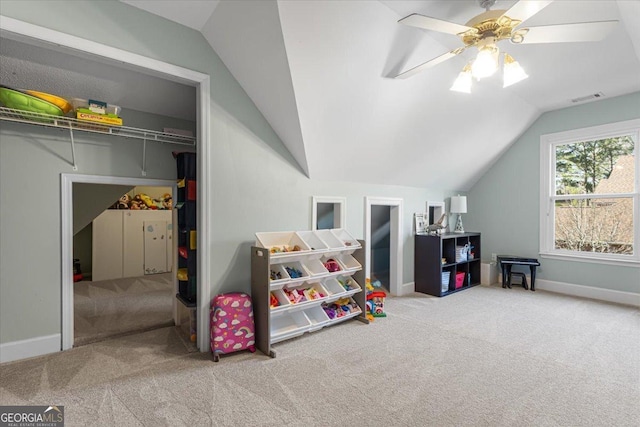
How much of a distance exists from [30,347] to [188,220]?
5.25 ft

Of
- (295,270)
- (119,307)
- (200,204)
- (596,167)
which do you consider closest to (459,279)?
(596,167)

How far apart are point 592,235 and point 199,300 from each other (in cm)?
527

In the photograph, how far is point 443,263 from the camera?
4.39 meters

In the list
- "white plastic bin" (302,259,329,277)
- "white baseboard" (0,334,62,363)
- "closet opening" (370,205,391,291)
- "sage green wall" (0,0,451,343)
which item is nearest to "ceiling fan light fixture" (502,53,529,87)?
"sage green wall" (0,0,451,343)

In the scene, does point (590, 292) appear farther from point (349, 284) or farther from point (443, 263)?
point (349, 284)

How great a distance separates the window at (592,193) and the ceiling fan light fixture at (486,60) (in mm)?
3387

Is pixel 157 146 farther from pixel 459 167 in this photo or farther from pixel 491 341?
pixel 459 167

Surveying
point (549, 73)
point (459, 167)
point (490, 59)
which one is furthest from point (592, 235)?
point (490, 59)

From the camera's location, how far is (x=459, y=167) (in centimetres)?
468

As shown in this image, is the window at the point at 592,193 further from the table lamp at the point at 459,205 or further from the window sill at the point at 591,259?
the table lamp at the point at 459,205

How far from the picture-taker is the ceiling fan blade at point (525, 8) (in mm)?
1551

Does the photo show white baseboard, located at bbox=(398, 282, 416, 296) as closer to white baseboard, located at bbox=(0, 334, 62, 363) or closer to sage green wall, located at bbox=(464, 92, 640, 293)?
sage green wall, located at bbox=(464, 92, 640, 293)

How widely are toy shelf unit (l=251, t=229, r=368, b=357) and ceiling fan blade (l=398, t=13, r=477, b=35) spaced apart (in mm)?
1899

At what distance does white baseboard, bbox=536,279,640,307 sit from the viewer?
3863 mm
